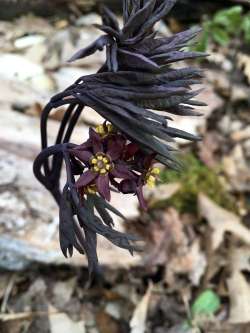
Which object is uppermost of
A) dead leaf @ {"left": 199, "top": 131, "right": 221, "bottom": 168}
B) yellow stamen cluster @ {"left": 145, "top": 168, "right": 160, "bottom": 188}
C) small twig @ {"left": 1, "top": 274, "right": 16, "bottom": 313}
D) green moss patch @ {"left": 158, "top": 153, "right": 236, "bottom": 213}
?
yellow stamen cluster @ {"left": 145, "top": 168, "right": 160, "bottom": 188}

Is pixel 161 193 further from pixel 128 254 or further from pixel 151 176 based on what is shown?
pixel 151 176

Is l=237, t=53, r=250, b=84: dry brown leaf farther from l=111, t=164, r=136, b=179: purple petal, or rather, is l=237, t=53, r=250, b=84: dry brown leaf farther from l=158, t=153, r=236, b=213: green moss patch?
l=111, t=164, r=136, b=179: purple petal

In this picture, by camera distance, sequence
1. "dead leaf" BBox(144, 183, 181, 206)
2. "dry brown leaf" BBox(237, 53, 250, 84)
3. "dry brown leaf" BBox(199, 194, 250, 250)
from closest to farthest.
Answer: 1. "dry brown leaf" BBox(199, 194, 250, 250)
2. "dead leaf" BBox(144, 183, 181, 206)
3. "dry brown leaf" BBox(237, 53, 250, 84)

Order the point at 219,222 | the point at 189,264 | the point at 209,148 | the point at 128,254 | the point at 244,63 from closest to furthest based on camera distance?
1. the point at 128,254
2. the point at 189,264
3. the point at 219,222
4. the point at 209,148
5. the point at 244,63

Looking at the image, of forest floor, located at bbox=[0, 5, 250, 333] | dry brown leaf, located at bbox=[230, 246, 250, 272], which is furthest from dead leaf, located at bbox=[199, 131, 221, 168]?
dry brown leaf, located at bbox=[230, 246, 250, 272]

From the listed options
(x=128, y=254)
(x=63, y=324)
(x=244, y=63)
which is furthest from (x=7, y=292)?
(x=244, y=63)

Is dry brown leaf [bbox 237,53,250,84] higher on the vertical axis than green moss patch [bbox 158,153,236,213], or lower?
higher

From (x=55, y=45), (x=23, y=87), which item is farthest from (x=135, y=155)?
(x=55, y=45)
